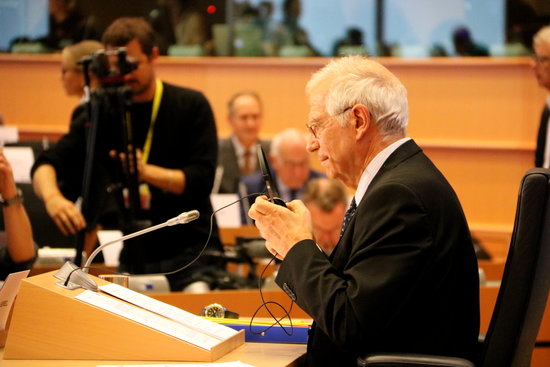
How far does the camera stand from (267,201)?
7.02 feet

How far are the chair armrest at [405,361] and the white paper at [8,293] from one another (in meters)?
0.89

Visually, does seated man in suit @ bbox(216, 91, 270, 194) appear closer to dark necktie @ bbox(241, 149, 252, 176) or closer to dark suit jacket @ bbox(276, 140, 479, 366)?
dark necktie @ bbox(241, 149, 252, 176)

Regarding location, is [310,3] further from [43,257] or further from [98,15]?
[43,257]

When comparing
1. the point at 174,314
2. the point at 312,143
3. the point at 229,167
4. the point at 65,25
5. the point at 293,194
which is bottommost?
the point at 293,194

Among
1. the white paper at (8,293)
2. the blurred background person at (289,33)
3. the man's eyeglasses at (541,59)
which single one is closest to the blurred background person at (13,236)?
the white paper at (8,293)

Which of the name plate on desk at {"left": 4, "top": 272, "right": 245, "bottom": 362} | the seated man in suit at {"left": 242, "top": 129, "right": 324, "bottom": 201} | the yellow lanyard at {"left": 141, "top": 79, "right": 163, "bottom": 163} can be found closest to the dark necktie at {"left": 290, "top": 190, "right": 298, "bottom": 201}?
the seated man in suit at {"left": 242, "top": 129, "right": 324, "bottom": 201}

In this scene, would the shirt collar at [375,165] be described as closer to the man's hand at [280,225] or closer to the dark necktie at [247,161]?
the man's hand at [280,225]

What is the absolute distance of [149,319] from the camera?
204 centimetres

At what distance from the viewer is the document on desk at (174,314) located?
6.89 feet

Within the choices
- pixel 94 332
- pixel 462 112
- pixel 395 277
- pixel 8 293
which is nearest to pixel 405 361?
pixel 395 277

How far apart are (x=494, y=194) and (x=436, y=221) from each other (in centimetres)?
486

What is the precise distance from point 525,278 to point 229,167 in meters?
3.95

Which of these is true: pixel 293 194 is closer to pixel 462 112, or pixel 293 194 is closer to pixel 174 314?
pixel 462 112

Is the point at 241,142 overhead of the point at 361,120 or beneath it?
beneath
